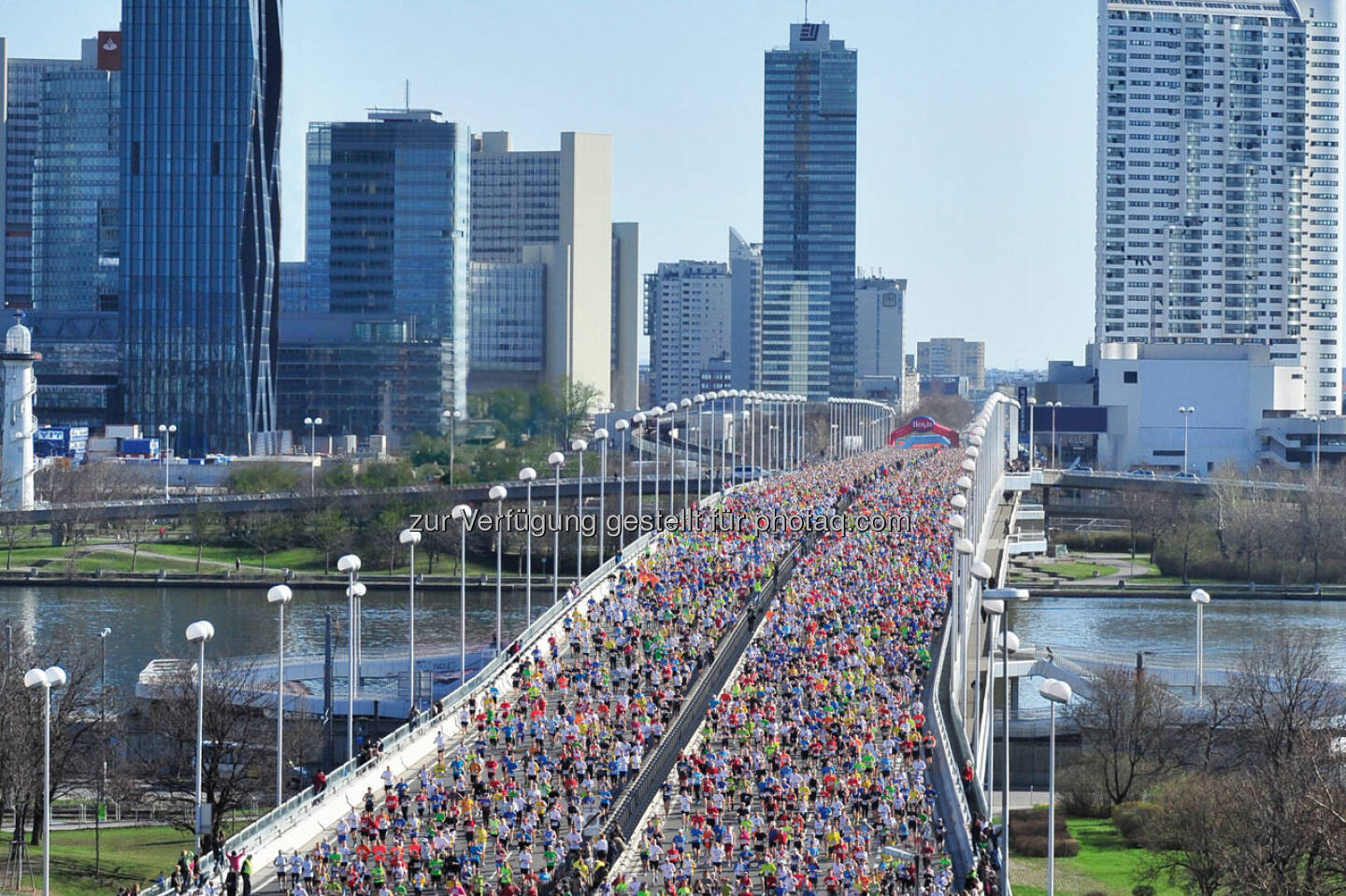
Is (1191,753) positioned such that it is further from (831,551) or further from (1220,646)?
(1220,646)

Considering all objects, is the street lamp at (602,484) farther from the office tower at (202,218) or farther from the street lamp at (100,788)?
the office tower at (202,218)

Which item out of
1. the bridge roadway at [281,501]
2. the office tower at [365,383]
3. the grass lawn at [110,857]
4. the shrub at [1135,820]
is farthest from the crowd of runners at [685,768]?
the office tower at [365,383]

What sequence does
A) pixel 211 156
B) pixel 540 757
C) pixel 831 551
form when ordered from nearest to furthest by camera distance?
pixel 540 757, pixel 831 551, pixel 211 156

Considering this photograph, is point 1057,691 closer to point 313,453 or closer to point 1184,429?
point 313,453

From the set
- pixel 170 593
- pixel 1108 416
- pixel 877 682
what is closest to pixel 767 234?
pixel 1108 416

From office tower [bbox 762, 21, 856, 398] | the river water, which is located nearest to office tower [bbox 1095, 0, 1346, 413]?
office tower [bbox 762, 21, 856, 398]

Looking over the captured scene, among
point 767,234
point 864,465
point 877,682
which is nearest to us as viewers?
point 877,682

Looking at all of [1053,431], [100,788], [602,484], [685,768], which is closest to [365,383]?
[1053,431]
